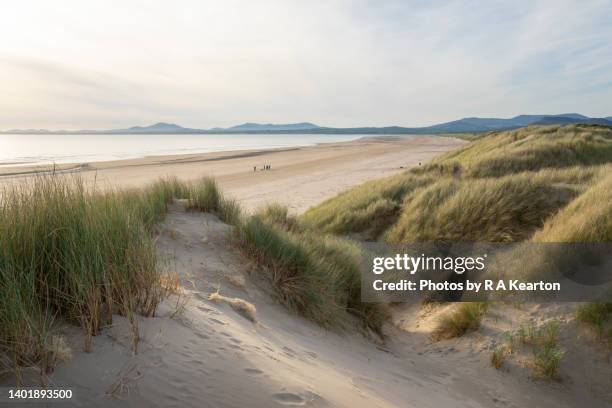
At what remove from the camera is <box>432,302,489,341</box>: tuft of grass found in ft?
15.9

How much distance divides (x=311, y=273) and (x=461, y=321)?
1986mm

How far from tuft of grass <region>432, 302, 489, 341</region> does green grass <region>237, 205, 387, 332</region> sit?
29.8 inches

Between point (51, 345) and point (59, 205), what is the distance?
119 centimetres

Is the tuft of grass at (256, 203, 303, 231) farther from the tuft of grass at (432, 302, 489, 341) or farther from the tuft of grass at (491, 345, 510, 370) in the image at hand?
the tuft of grass at (491, 345, 510, 370)

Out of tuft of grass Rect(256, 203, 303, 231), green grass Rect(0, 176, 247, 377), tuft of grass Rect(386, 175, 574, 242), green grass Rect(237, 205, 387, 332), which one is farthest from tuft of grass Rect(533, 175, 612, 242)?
green grass Rect(0, 176, 247, 377)

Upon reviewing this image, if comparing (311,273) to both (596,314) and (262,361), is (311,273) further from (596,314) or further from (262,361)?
(596,314)

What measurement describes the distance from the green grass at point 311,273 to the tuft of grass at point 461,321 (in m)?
0.76

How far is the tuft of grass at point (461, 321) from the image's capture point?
486 centimetres

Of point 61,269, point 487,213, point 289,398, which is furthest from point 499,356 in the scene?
point 61,269

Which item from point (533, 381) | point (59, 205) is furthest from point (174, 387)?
point (533, 381)

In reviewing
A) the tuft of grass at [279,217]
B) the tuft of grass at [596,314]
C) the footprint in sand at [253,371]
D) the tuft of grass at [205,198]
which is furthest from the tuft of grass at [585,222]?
the tuft of grass at [205,198]

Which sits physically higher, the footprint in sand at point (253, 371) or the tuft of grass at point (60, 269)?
the tuft of grass at point (60, 269)

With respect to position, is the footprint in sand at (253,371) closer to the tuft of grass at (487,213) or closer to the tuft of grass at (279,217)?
the tuft of grass at (279,217)

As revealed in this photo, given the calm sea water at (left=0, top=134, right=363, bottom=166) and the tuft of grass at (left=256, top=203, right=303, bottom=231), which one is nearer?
the tuft of grass at (left=256, top=203, right=303, bottom=231)
